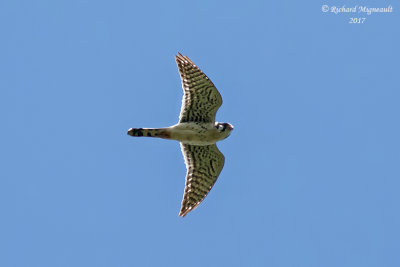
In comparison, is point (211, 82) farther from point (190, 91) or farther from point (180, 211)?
point (180, 211)

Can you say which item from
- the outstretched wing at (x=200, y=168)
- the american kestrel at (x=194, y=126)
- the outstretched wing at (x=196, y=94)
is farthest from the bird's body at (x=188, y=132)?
the outstretched wing at (x=200, y=168)

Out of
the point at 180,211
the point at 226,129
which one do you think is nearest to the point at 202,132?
the point at 226,129

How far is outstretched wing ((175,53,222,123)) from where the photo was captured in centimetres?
2131

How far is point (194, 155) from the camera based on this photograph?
873 inches

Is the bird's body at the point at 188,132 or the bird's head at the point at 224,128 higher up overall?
the bird's head at the point at 224,128

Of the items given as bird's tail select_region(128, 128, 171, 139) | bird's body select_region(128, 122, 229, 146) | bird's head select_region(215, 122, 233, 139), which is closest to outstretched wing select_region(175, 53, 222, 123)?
bird's body select_region(128, 122, 229, 146)

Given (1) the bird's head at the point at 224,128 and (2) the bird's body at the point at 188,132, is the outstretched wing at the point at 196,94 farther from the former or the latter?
(1) the bird's head at the point at 224,128

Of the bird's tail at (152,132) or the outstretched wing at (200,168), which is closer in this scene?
the bird's tail at (152,132)

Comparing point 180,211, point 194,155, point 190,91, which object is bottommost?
point 180,211

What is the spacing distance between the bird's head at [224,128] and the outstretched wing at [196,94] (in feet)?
1.08

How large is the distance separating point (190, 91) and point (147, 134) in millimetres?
1484

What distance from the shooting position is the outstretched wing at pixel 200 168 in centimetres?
2202

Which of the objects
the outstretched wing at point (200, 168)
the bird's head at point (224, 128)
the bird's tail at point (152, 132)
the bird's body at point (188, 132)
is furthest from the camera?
the outstretched wing at point (200, 168)

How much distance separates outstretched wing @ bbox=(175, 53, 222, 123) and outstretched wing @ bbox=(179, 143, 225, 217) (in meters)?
0.92
